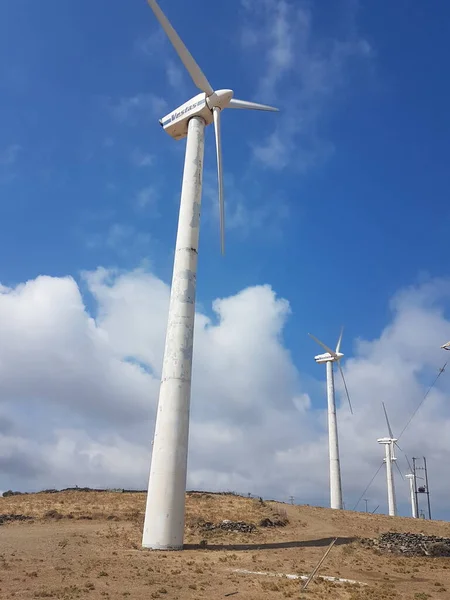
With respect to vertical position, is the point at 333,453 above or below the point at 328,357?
below

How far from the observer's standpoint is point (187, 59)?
134 ft

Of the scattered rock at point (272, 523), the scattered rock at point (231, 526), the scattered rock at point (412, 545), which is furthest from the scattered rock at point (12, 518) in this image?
the scattered rock at point (412, 545)

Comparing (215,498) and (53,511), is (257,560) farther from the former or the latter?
(215,498)

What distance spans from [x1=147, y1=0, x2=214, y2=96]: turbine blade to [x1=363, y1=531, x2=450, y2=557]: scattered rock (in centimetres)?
3652

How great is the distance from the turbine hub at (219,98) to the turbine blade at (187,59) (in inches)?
22.5

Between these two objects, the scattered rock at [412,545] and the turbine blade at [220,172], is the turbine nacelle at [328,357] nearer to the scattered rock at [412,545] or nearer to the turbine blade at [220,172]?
the scattered rock at [412,545]

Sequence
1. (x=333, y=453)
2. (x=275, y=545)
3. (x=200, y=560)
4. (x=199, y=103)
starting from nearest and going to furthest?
(x=200, y=560)
(x=275, y=545)
(x=199, y=103)
(x=333, y=453)

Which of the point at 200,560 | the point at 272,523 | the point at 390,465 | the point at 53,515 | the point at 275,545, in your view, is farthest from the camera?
the point at 390,465

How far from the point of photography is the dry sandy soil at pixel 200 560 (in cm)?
2036

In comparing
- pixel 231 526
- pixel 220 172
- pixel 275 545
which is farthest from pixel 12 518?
pixel 220 172

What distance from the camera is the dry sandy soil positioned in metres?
20.4

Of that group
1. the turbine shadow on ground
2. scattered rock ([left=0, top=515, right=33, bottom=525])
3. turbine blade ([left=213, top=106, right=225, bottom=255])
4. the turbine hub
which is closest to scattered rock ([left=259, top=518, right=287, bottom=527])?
the turbine shadow on ground

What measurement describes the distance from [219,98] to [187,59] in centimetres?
444

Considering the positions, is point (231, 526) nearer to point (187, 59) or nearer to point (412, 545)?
point (412, 545)
